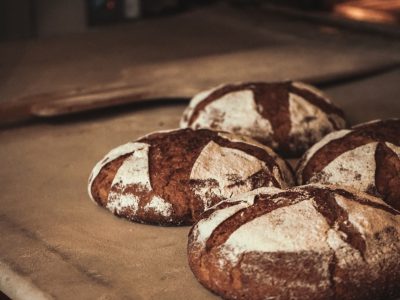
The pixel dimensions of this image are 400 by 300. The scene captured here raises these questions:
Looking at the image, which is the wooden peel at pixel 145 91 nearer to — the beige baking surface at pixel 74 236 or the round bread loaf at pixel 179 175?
the beige baking surface at pixel 74 236

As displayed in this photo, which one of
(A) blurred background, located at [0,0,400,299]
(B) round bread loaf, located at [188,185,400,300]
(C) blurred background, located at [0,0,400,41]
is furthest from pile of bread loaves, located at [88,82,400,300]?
(C) blurred background, located at [0,0,400,41]

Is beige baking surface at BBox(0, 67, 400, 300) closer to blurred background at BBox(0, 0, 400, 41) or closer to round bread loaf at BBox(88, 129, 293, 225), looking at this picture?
round bread loaf at BBox(88, 129, 293, 225)

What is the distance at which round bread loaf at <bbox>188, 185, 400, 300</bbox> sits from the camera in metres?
1.81

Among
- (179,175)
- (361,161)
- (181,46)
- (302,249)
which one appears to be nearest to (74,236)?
(179,175)

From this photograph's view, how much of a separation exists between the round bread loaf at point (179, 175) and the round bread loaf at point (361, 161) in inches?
4.6

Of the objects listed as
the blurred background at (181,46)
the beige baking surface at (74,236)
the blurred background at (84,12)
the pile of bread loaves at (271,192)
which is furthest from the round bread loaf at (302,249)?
the blurred background at (84,12)

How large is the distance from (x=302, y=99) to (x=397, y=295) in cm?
122

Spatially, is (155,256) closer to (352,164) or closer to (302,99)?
(352,164)

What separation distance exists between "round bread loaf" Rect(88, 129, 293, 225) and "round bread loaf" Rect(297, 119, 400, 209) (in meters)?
0.12

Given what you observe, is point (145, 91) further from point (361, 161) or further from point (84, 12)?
point (84, 12)

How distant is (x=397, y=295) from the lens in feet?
6.19

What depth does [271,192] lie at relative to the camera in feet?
6.63

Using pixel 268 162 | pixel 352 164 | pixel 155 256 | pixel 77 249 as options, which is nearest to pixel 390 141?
pixel 352 164

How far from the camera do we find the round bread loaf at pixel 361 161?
2.34 m
